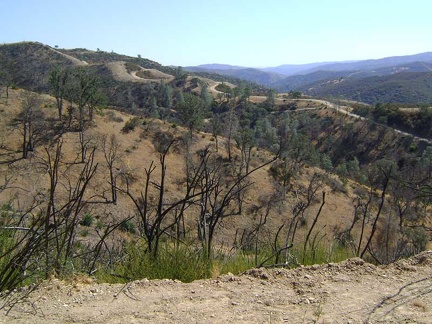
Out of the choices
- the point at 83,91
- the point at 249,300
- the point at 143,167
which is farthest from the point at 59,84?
the point at 249,300

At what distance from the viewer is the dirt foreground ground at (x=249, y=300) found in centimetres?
284

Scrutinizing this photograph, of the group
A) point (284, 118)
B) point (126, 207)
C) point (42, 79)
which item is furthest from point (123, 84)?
point (126, 207)

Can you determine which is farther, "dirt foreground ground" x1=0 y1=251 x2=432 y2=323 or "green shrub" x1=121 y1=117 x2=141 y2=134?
"green shrub" x1=121 y1=117 x2=141 y2=134

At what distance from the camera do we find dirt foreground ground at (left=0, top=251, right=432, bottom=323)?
2.84 meters

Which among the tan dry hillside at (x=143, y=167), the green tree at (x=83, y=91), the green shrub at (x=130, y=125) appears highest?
the green tree at (x=83, y=91)

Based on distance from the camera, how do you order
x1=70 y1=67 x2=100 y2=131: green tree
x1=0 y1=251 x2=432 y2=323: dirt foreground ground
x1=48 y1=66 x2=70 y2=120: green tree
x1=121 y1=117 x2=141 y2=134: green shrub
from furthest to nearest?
x1=121 y1=117 x2=141 y2=134: green shrub, x1=48 y1=66 x2=70 y2=120: green tree, x1=70 y1=67 x2=100 y2=131: green tree, x1=0 y1=251 x2=432 y2=323: dirt foreground ground

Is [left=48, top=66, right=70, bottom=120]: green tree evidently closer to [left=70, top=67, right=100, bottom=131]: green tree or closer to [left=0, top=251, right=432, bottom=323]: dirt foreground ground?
[left=70, top=67, right=100, bottom=131]: green tree

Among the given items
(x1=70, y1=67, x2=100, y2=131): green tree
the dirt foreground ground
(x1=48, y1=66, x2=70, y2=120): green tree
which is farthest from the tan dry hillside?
the dirt foreground ground

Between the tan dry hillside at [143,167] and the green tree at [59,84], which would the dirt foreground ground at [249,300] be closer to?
the tan dry hillside at [143,167]

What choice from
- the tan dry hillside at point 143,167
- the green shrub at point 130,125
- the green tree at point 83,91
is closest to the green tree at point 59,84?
the green tree at point 83,91

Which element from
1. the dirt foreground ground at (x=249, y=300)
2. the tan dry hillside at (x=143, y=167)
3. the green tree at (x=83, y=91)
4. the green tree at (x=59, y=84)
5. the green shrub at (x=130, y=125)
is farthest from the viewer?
the green shrub at (x=130, y=125)

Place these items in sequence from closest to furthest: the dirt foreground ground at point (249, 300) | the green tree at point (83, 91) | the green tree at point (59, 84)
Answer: the dirt foreground ground at point (249, 300) < the green tree at point (83, 91) < the green tree at point (59, 84)

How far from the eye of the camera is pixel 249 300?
3137 millimetres

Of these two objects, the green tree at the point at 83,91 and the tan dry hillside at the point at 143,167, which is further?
the green tree at the point at 83,91
